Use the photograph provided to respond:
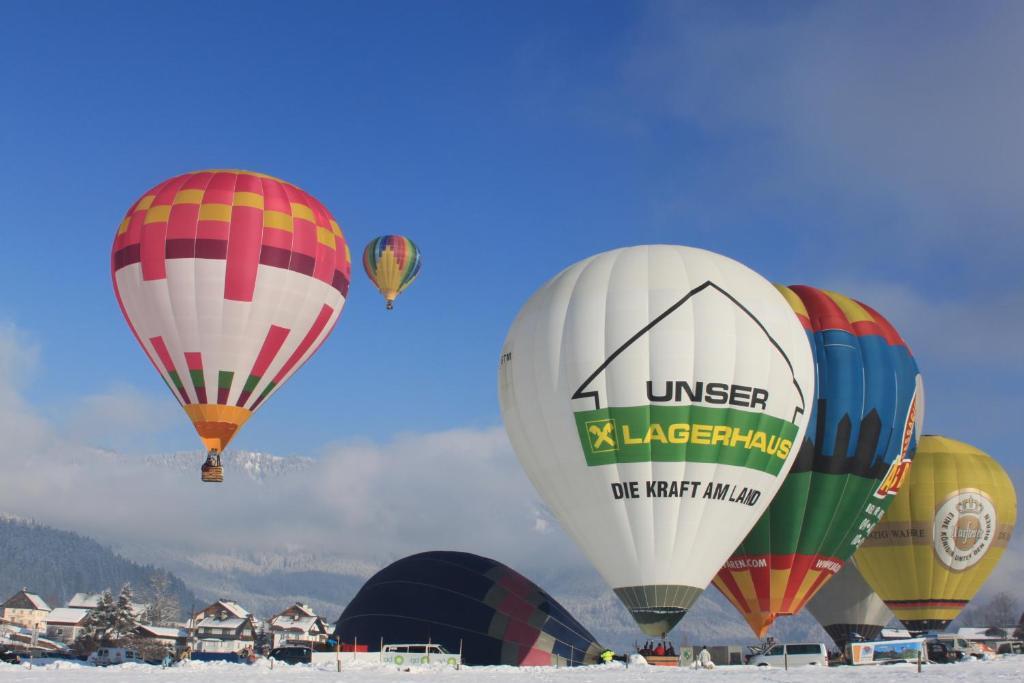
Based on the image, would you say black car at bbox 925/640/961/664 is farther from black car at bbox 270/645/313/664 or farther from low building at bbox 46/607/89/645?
low building at bbox 46/607/89/645

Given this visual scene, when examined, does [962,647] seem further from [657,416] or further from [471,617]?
[471,617]

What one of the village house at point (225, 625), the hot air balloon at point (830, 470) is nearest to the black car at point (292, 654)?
the hot air balloon at point (830, 470)

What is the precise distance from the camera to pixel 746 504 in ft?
96.1

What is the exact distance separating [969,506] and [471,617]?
72.2ft

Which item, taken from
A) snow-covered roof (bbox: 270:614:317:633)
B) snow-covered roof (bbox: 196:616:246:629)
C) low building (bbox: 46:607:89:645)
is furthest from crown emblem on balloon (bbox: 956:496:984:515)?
low building (bbox: 46:607:89:645)

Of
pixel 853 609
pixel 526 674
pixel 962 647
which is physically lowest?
pixel 526 674

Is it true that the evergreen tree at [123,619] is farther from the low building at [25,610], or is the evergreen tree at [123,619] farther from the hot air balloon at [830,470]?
the low building at [25,610]

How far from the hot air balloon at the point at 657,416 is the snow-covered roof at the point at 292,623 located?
3577 inches

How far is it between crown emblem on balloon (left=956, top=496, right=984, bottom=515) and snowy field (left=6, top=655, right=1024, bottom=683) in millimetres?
16342

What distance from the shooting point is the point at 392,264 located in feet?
178

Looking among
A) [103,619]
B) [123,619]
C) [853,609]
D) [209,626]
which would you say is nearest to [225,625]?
[209,626]

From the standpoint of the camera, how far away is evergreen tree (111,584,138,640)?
237 ft

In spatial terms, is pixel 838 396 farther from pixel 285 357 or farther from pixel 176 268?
pixel 176 268

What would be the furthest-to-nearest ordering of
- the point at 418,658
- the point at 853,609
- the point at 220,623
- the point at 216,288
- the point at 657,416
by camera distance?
the point at 220,623 → the point at 853,609 → the point at 216,288 → the point at 418,658 → the point at 657,416
